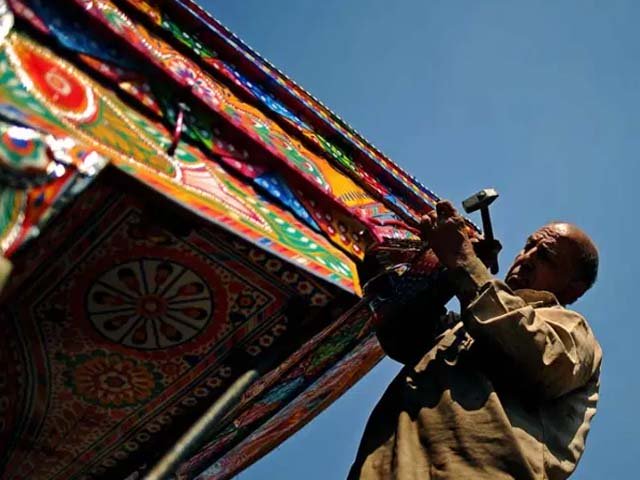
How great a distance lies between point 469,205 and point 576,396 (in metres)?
0.79

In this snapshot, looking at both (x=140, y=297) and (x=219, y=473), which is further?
(x=219, y=473)

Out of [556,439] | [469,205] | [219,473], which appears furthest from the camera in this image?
[219,473]

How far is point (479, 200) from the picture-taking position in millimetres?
3885

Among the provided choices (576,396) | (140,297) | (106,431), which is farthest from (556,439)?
(106,431)

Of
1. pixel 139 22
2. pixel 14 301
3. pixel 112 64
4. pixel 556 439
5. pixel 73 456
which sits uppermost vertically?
pixel 139 22

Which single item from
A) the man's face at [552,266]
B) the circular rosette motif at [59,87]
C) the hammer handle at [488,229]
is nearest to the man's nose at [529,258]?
the man's face at [552,266]

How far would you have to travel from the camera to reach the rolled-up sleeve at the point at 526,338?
354 cm

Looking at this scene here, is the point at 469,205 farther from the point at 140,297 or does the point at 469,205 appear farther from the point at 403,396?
the point at 140,297

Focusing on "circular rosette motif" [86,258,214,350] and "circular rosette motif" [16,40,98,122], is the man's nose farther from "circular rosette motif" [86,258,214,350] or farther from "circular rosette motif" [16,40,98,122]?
"circular rosette motif" [16,40,98,122]

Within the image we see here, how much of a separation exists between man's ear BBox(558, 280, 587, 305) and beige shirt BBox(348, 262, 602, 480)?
30 centimetres

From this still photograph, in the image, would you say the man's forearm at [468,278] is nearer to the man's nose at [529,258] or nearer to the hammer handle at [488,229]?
the hammer handle at [488,229]

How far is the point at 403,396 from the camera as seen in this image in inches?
150

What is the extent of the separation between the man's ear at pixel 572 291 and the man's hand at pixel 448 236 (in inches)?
21.0

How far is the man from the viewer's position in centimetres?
345
